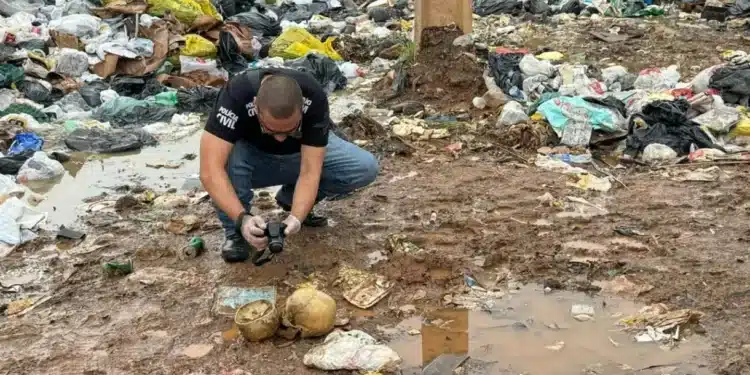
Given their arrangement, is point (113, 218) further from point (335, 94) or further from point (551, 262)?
point (335, 94)

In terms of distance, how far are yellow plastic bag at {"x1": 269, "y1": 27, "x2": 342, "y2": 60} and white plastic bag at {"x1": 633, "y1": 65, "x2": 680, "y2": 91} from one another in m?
3.60

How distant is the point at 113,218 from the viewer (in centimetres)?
496

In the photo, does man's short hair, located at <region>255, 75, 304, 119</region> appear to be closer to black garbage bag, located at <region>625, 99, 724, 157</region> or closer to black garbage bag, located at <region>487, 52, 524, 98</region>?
black garbage bag, located at <region>625, 99, 724, 157</region>

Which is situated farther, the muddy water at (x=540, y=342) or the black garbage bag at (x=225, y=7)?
the black garbage bag at (x=225, y=7)

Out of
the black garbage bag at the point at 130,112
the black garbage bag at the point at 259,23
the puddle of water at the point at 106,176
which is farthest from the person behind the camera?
the black garbage bag at the point at 259,23

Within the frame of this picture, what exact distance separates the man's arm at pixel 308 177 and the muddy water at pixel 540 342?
31.0 inches

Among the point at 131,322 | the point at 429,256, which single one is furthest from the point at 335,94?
the point at 131,322

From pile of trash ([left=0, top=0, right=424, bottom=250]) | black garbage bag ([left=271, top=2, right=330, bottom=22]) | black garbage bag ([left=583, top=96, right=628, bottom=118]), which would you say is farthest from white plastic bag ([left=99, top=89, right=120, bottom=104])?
black garbage bag ([left=271, top=2, right=330, bottom=22])

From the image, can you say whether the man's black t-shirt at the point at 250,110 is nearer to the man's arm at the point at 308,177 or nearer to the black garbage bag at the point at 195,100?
the man's arm at the point at 308,177

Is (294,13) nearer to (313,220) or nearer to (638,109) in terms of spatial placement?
(638,109)

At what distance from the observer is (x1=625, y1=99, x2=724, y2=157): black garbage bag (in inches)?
228

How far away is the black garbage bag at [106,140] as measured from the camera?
21.0ft

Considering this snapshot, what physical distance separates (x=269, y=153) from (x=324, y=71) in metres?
4.35

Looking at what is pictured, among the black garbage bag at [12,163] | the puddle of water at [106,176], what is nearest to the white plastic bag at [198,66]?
the puddle of water at [106,176]
